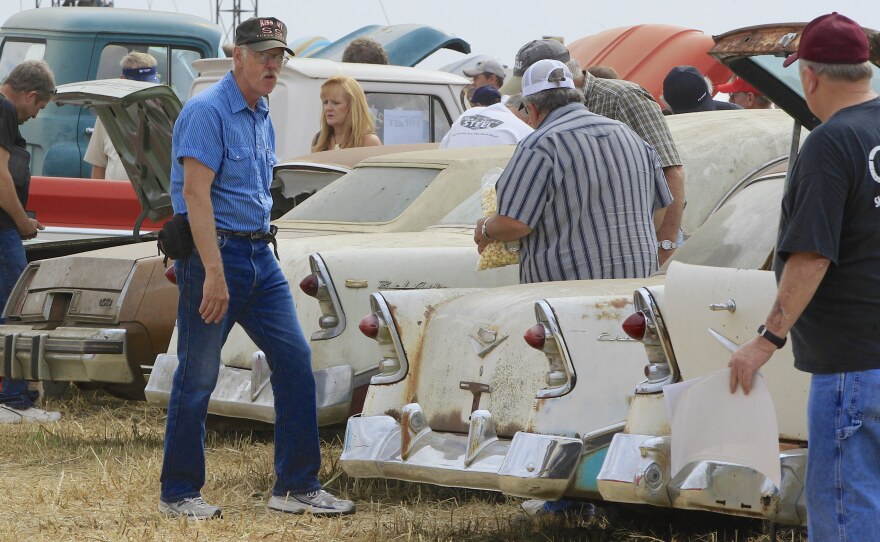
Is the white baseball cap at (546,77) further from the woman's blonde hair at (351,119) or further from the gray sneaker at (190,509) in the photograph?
the woman's blonde hair at (351,119)

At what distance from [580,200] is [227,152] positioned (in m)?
1.36

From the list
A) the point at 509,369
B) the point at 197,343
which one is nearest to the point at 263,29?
the point at 197,343

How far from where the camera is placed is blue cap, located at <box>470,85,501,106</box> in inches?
406

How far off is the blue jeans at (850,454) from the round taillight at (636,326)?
117cm

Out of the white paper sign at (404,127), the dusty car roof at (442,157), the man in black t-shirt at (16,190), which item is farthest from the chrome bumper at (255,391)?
the white paper sign at (404,127)

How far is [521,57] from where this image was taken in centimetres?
675

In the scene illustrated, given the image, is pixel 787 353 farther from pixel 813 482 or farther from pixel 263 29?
pixel 263 29

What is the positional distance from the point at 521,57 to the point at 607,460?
2.52 metres

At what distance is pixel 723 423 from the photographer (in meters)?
3.88

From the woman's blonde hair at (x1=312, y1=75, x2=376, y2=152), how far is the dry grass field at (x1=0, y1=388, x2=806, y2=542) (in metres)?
2.69

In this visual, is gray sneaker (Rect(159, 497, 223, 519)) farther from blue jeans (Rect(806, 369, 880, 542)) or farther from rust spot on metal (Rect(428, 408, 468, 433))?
blue jeans (Rect(806, 369, 880, 542))

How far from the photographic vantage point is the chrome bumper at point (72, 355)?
7.96 m

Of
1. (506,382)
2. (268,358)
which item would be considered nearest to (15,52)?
(268,358)

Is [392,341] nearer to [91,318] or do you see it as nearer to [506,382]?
[506,382]
